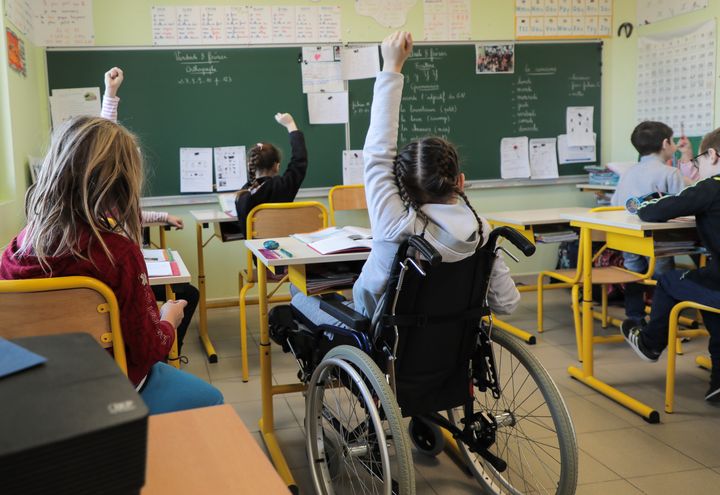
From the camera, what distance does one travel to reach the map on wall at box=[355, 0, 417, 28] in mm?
4906

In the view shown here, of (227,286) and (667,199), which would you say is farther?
(227,286)

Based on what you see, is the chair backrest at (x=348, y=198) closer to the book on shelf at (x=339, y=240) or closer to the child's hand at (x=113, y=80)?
the book on shelf at (x=339, y=240)

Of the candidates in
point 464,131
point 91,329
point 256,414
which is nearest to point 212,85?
point 464,131

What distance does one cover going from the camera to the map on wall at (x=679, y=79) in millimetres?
4633

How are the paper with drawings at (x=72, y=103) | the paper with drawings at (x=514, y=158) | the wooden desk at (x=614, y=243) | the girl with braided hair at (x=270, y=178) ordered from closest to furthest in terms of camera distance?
the wooden desk at (x=614, y=243) < the girl with braided hair at (x=270, y=178) < the paper with drawings at (x=72, y=103) < the paper with drawings at (x=514, y=158)

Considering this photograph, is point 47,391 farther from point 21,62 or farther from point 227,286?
point 227,286

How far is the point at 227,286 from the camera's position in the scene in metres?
4.94

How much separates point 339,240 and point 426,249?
0.84 m

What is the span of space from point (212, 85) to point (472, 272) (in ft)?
11.3

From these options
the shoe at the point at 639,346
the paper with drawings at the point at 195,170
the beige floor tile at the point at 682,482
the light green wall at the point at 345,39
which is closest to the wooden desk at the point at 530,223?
the shoe at the point at 639,346

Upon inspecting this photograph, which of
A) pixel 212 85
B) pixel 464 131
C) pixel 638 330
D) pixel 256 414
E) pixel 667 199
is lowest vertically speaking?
pixel 256 414

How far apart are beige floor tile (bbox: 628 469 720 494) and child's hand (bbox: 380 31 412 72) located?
1510mm

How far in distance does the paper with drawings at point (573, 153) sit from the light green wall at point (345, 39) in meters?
0.12

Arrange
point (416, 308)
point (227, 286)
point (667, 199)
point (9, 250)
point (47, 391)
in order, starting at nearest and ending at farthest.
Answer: point (47, 391)
point (9, 250)
point (416, 308)
point (667, 199)
point (227, 286)
